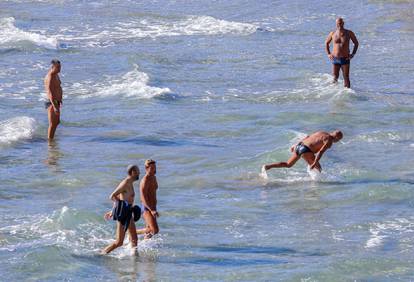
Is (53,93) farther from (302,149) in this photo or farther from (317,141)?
(317,141)

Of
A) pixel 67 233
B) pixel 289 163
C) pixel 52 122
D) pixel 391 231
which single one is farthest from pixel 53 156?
pixel 391 231

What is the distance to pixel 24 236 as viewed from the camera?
564 inches

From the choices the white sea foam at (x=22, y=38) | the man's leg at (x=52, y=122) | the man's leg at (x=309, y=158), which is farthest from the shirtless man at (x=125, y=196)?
the white sea foam at (x=22, y=38)

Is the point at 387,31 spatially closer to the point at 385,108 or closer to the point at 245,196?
the point at 385,108

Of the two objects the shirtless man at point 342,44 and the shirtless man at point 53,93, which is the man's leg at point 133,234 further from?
the shirtless man at point 342,44

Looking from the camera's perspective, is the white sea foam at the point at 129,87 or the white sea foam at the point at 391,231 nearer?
the white sea foam at the point at 391,231

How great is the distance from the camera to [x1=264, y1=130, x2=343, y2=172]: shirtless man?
1667 centimetres

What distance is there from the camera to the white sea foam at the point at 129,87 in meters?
23.9

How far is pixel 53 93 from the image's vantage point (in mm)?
19000

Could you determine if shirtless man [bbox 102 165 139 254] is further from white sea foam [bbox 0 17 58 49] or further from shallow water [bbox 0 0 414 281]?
white sea foam [bbox 0 17 58 49]

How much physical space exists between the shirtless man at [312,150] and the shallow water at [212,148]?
1.11ft

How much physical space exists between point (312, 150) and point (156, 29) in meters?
17.6

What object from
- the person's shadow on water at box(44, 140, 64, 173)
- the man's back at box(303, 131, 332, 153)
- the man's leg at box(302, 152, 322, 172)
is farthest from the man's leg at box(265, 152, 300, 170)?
the person's shadow on water at box(44, 140, 64, 173)

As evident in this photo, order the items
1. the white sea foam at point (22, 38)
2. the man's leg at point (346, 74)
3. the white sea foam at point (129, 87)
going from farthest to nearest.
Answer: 1. the white sea foam at point (22, 38)
2. the white sea foam at point (129, 87)
3. the man's leg at point (346, 74)
